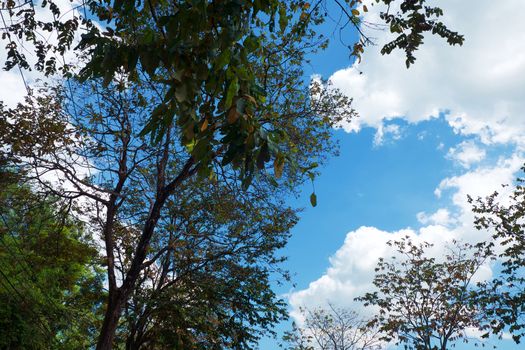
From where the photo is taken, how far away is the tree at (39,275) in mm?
10852

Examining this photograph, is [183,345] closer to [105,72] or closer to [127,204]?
[127,204]

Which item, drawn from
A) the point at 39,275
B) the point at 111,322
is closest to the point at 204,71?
the point at 111,322

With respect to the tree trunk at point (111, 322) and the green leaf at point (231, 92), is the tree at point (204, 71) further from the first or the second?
the tree trunk at point (111, 322)

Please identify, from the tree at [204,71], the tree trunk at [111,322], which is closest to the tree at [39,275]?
the tree trunk at [111,322]

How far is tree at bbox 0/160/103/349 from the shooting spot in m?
10.9

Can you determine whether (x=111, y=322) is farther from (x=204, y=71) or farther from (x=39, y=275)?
(x=204, y=71)

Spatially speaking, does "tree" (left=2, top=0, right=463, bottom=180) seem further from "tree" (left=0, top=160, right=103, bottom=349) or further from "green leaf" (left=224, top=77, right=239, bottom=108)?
"tree" (left=0, top=160, right=103, bottom=349)

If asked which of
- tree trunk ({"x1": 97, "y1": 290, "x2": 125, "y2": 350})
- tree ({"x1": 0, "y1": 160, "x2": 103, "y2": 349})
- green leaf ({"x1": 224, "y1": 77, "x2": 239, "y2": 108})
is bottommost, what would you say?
green leaf ({"x1": 224, "y1": 77, "x2": 239, "y2": 108})

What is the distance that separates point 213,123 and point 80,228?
10719 millimetres

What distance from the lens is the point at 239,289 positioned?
483 inches

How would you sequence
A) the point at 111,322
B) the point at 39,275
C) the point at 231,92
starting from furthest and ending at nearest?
1. the point at 39,275
2. the point at 111,322
3. the point at 231,92

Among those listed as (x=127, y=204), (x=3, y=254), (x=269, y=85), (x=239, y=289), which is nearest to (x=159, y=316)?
(x=239, y=289)

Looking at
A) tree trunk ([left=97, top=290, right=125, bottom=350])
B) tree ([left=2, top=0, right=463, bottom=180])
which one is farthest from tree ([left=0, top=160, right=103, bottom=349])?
tree ([left=2, top=0, right=463, bottom=180])

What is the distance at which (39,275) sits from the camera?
13.6 meters
